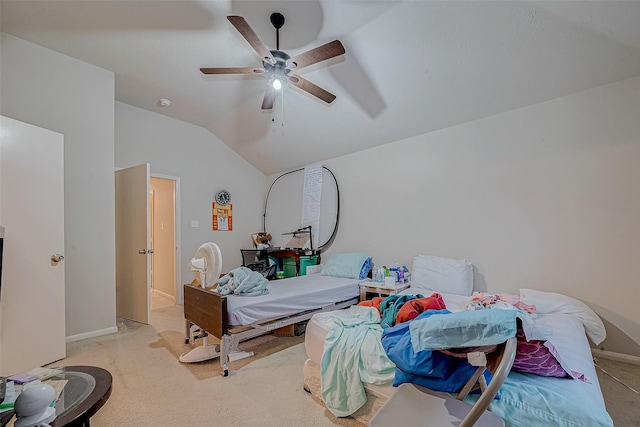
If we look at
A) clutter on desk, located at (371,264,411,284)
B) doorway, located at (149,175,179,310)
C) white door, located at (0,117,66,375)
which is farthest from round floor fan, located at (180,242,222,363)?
doorway, located at (149,175,179,310)

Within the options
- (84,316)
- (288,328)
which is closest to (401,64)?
(288,328)

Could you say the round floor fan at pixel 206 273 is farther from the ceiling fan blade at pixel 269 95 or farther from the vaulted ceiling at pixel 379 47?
the vaulted ceiling at pixel 379 47

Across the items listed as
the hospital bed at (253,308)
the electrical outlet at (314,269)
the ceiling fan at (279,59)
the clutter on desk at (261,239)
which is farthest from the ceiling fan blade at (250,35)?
the clutter on desk at (261,239)

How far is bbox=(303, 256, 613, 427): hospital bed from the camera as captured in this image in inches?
42.6

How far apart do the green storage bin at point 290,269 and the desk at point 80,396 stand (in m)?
3.28

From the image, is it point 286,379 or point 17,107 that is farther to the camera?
point 17,107

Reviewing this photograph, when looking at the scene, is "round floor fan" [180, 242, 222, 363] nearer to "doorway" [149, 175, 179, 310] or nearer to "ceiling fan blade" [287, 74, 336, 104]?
"ceiling fan blade" [287, 74, 336, 104]

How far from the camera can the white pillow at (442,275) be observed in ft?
9.93

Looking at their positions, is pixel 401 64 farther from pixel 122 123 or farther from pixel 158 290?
pixel 158 290

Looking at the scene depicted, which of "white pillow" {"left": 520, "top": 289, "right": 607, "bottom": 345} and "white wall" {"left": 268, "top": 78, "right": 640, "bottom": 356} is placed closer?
"white pillow" {"left": 520, "top": 289, "right": 607, "bottom": 345}

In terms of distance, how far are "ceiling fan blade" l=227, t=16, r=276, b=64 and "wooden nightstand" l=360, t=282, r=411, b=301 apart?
2.59 meters

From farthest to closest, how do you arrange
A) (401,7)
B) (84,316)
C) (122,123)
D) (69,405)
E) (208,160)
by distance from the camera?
1. (208,160)
2. (122,123)
3. (84,316)
4. (401,7)
5. (69,405)

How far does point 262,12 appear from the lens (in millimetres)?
2357

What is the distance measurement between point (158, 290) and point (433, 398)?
5.33m
